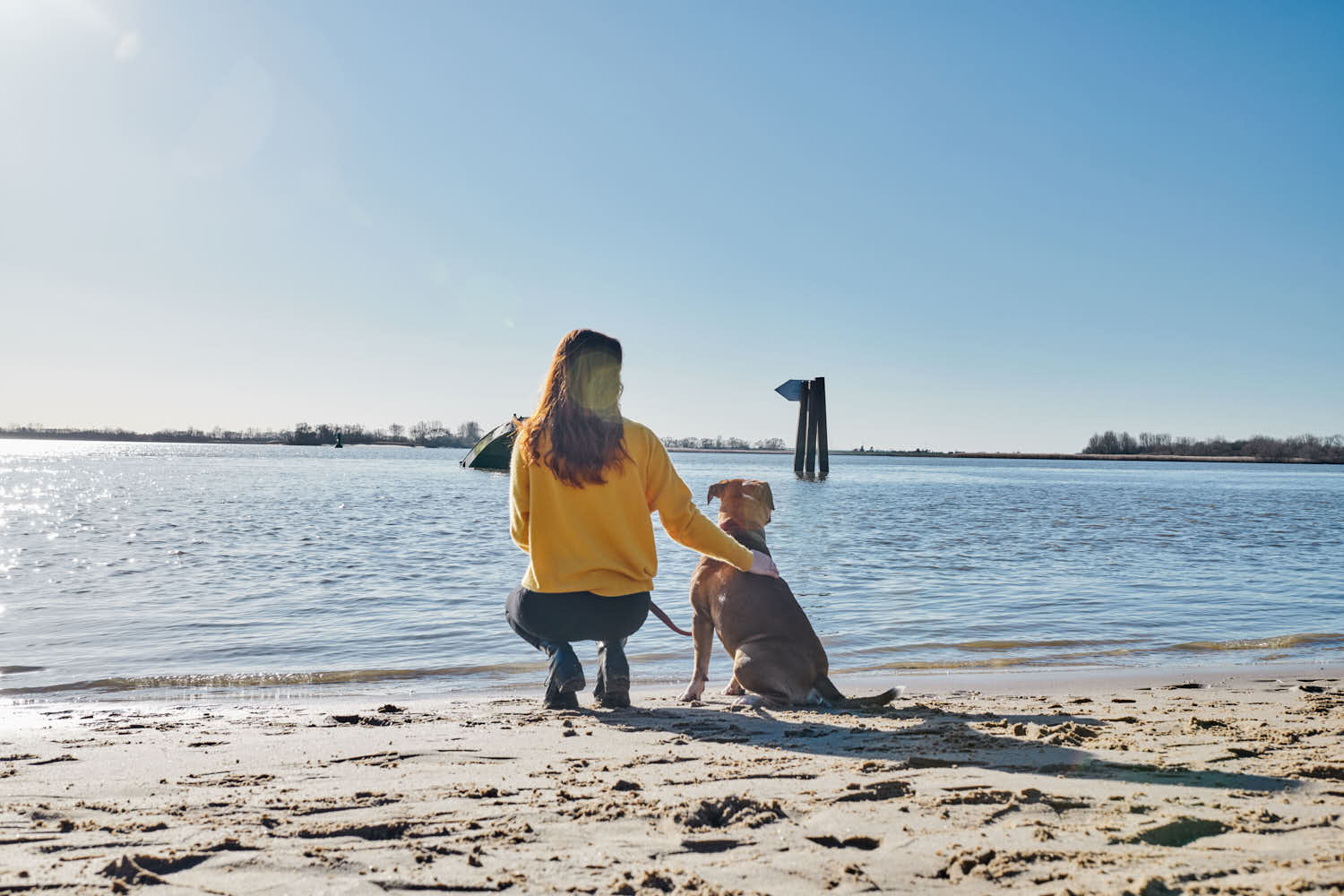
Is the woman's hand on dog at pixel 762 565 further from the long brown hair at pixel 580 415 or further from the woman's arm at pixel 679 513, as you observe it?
the long brown hair at pixel 580 415

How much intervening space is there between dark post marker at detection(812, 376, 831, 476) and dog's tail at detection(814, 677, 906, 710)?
40.0 meters

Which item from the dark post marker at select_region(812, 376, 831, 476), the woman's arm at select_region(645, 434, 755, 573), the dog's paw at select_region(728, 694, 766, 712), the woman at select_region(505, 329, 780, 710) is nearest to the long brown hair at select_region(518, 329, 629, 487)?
the woman at select_region(505, 329, 780, 710)

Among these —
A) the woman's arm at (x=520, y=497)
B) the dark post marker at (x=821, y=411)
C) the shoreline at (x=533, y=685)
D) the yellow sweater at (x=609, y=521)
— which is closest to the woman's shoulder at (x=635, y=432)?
the yellow sweater at (x=609, y=521)

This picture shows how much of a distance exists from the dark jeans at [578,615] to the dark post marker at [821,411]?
133 ft

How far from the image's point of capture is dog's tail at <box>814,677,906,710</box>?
15.6ft

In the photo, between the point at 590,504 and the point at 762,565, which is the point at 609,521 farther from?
the point at 762,565

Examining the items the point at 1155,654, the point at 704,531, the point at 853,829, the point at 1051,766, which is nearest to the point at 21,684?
the point at 704,531

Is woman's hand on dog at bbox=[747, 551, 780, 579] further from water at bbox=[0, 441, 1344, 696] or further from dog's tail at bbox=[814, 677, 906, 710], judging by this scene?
water at bbox=[0, 441, 1344, 696]

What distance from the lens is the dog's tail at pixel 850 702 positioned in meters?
4.75

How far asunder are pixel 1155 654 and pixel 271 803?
21.5ft

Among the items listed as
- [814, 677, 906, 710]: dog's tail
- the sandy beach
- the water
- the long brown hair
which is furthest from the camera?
the water

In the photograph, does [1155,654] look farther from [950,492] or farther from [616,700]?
[950,492]

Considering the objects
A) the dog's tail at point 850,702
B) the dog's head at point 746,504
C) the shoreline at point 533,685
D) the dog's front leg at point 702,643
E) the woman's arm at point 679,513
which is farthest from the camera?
the shoreline at point 533,685

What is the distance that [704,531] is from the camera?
434cm
